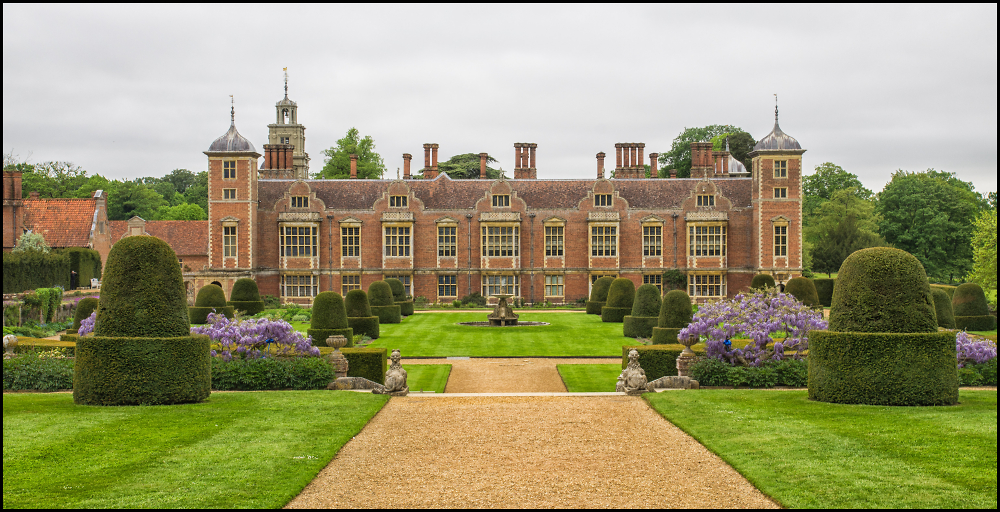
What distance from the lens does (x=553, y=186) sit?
4488 cm

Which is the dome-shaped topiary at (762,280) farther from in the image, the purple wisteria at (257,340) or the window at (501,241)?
the purple wisteria at (257,340)

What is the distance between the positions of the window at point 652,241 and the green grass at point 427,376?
26046 millimetres

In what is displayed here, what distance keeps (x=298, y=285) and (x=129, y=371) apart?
105 feet

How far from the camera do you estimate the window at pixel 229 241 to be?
42.4 meters

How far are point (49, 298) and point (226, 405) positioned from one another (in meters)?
21.5

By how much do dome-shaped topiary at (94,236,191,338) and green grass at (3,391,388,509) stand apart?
3.89ft

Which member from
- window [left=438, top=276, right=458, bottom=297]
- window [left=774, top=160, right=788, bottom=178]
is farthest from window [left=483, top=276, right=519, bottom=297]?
window [left=774, top=160, right=788, bottom=178]

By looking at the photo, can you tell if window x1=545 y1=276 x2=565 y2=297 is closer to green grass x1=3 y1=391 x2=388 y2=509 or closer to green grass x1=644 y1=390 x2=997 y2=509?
green grass x1=644 y1=390 x2=997 y2=509

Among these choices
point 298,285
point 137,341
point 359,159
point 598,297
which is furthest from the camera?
point 359,159

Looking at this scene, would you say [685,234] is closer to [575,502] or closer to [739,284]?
[739,284]

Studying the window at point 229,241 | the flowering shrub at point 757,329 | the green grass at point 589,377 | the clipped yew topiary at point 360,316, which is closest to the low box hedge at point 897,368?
the flowering shrub at point 757,329

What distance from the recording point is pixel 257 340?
15.4 m

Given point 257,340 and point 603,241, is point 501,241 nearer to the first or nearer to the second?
point 603,241

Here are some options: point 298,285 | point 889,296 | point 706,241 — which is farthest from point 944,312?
point 298,285
